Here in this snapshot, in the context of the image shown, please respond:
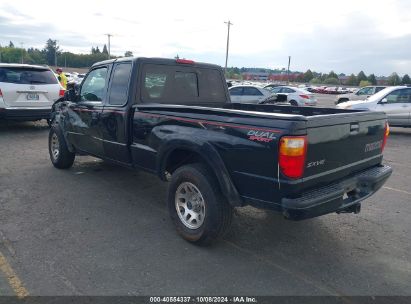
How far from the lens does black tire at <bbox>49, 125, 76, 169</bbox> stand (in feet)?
20.3

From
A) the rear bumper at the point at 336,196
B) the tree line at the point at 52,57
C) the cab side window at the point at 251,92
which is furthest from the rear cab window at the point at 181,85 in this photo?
the tree line at the point at 52,57

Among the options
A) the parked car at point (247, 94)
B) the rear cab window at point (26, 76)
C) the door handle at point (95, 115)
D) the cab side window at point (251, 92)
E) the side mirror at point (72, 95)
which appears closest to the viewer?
the door handle at point (95, 115)

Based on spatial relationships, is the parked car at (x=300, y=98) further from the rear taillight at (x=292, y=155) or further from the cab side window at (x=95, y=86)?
the rear taillight at (x=292, y=155)

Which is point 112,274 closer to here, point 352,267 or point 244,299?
point 244,299

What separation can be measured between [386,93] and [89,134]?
1043cm

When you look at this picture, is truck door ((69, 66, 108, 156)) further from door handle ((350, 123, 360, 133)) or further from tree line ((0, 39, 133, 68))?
tree line ((0, 39, 133, 68))

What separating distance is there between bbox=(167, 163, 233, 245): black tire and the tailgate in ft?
2.78

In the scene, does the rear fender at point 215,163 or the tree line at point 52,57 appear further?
the tree line at point 52,57

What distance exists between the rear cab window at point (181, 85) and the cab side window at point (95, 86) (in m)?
0.79

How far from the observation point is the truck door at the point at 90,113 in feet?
16.8

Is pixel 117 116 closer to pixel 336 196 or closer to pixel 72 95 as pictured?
pixel 72 95

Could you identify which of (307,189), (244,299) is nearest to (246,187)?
(307,189)

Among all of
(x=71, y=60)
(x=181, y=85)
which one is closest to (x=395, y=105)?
(x=181, y=85)

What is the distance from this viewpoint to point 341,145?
3.36 metres
